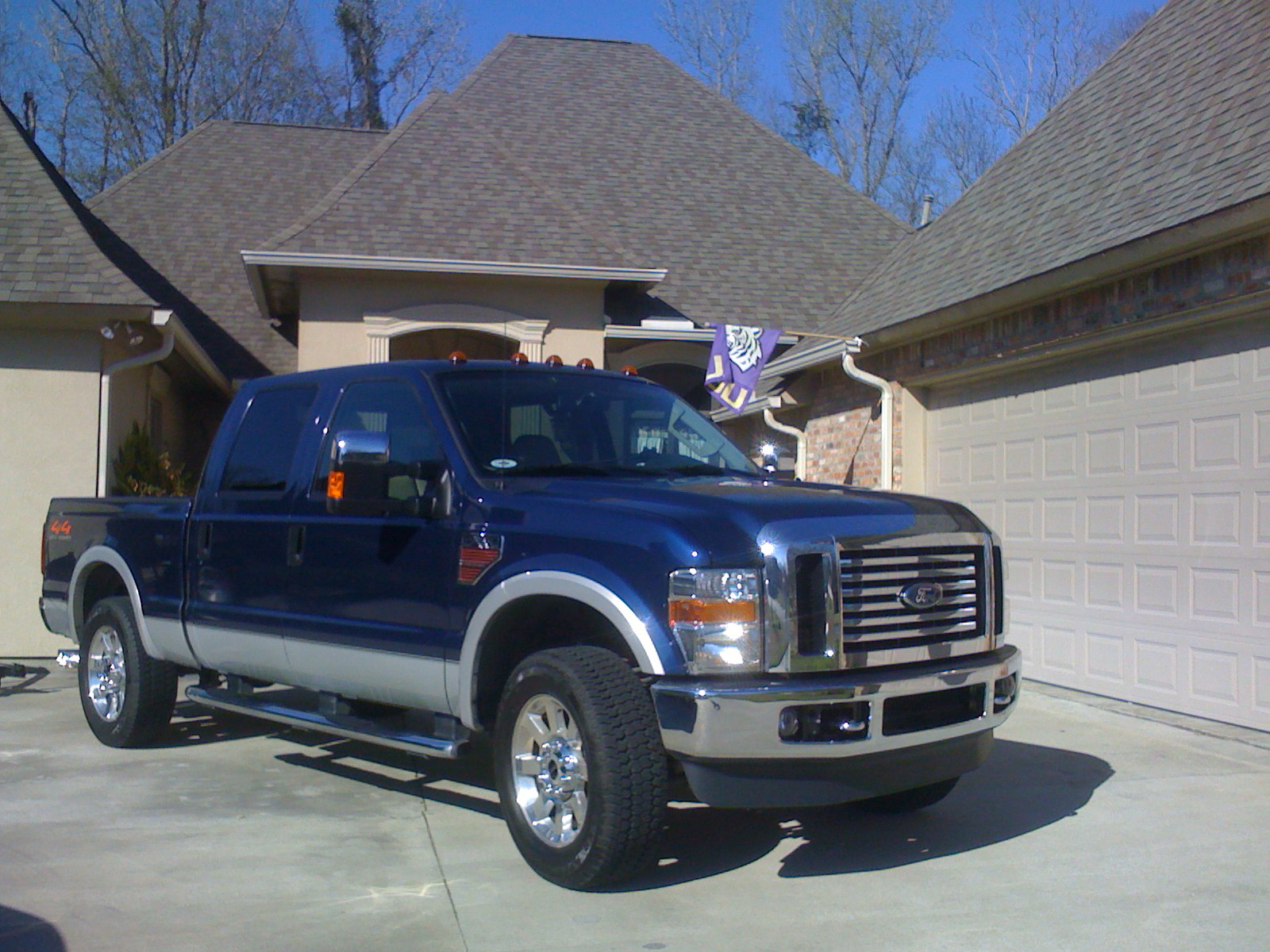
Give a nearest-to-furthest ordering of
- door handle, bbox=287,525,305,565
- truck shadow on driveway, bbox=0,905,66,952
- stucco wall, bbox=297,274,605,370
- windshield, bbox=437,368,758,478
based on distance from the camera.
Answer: truck shadow on driveway, bbox=0,905,66,952 → windshield, bbox=437,368,758,478 → door handle, bbox=287,525,305,565 → stucco wall, bbox=297,274,605,370

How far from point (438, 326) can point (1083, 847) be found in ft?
33.9

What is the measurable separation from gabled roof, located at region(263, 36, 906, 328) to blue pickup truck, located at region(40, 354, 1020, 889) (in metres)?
7.69

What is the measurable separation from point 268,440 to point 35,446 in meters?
5.83

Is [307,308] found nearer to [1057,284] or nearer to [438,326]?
[438,326]

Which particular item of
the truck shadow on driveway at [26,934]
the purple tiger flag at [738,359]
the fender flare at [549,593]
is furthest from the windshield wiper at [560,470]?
the purple tiger flag at [738,359]

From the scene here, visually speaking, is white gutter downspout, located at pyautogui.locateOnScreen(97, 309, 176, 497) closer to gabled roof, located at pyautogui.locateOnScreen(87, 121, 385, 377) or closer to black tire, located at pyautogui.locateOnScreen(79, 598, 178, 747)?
black tire, located at pyautogui.locateOnScreen(79, 598, 178, 747)

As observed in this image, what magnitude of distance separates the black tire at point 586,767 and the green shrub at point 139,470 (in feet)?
25.1

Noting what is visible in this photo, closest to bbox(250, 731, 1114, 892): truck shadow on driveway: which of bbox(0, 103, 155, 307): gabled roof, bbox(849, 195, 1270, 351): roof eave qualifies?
bbox(849, 195, 1270, 351): roof eave

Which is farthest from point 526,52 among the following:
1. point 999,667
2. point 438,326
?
point 999,667

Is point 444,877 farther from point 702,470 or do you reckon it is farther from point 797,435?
point 797,435

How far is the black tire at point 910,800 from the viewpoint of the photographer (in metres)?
6.18

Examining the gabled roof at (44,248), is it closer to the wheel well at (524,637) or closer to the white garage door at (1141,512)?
the wheel well at (524,637)

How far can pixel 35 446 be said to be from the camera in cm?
1175

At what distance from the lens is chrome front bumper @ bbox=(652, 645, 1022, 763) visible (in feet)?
15.0
